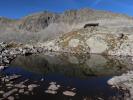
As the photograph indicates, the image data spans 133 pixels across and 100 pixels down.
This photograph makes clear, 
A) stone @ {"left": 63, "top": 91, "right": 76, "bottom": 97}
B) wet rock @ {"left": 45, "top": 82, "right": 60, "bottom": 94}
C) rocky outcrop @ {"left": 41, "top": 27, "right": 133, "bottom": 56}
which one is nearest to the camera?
stone @ {"left": 63, "top": 91, "right": 76, "bottom": 97}

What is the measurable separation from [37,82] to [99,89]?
13224 mm

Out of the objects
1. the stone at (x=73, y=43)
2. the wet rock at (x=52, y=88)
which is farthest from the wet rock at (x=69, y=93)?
the stone at (x=73, y=43)

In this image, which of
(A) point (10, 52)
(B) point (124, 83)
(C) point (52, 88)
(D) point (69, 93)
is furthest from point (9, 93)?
(A) point (10, 52)

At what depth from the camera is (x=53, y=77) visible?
62250mm

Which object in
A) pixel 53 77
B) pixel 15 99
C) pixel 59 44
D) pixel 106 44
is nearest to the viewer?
pixel 15 99

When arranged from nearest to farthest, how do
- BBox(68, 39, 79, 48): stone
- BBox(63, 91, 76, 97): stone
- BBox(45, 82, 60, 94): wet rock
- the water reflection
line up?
BBox(63, 91, 76, 97): stone, BBox(45, 82, 60, 94): wet rock, the water reflection, BBox(68, 39, 79, 48): stone

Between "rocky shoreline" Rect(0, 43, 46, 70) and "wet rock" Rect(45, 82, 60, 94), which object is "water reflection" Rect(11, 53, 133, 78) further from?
"wet rock" Rect(45, 82, 60, 94)

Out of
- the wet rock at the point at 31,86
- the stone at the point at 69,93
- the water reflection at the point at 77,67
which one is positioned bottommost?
the stone at the point at 69,93

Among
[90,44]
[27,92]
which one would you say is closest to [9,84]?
[27,92]

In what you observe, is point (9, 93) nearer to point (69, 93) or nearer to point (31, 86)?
point (31, 86)

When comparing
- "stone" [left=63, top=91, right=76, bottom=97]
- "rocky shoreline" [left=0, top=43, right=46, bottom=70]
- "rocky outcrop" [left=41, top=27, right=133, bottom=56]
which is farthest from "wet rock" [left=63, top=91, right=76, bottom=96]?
"rocky outcrop" [left=41, top=27, right=133, bottom=56]

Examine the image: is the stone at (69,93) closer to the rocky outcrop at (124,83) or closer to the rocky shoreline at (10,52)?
the rocky outcrop at (124,83)

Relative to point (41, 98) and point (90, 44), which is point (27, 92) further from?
point (90, 44)

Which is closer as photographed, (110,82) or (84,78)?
(110,82)
